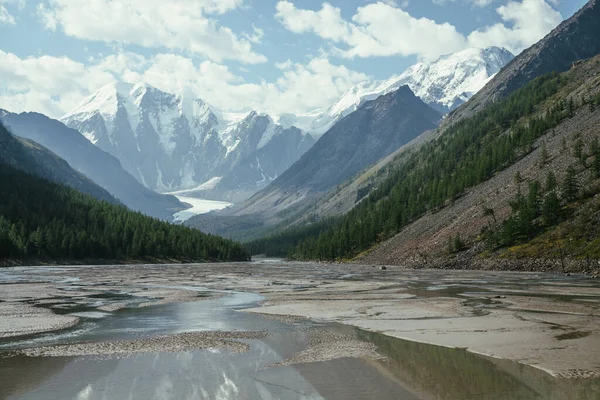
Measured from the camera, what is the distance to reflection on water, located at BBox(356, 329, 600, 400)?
13469 mm

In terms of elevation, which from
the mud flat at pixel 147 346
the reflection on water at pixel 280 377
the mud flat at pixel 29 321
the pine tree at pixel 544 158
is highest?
the pine tree at pixel 544 158

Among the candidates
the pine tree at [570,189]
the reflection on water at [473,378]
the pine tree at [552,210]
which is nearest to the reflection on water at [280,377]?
the reflection on water at [473,378]

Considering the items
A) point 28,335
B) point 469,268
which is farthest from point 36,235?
point 28,335

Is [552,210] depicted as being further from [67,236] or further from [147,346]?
[67,236]

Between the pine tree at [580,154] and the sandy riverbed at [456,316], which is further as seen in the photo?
the pine tree at [580,154]

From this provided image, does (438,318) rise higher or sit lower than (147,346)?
higher

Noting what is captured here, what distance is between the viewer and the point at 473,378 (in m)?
15.2

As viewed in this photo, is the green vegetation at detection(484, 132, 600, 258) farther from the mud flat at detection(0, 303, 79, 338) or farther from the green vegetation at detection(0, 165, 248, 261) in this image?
the green vegetation at detection(0, 165, 248, 261)

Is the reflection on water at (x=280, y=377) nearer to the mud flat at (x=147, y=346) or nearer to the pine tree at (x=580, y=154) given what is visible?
the mud flat at (x=147, y=346)

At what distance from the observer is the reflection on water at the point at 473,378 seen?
44.2 ft

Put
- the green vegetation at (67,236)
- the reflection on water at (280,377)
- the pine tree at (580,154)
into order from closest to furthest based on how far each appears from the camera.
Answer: the reflection on water at (280,377) < the pine tree at (580,154) < the green vegetation at (67,236)

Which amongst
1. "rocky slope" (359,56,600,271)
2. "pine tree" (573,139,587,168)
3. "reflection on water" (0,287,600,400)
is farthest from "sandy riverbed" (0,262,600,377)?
"pine tree" (573,139,587,168)

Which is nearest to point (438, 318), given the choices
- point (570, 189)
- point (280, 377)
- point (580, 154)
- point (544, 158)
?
point (280, 377)

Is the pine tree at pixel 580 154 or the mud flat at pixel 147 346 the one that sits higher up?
the pine tree at pixel 580 154
